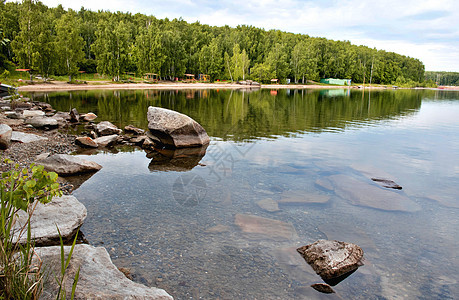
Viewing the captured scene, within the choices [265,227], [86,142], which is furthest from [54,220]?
[86,142]

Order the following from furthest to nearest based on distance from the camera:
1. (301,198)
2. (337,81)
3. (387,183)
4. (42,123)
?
1. (337,81)
2. (42,123)
3. (387,183)
4. (301,198)

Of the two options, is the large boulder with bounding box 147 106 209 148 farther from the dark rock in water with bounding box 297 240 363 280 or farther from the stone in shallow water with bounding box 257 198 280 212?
the dark rock in water with bounding box 297 240 363 280

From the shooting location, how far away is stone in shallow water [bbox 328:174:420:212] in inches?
457

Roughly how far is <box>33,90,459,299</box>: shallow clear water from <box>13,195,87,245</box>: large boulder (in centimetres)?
69

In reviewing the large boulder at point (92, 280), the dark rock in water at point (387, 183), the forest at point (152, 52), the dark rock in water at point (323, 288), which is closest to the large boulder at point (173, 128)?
the dark rock in water at point (387, 183)

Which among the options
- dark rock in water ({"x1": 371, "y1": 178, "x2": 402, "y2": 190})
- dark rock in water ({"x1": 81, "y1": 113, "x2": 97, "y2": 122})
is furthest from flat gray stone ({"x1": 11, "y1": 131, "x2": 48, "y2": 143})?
dark rock in water ({"x1": 371, "y1": 178, "x2": 402, "y2": 190})

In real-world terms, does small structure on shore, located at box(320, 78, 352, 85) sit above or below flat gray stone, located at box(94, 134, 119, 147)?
above

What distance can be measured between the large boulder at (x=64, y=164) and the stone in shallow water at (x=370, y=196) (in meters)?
10.9

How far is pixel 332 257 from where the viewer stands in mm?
7711

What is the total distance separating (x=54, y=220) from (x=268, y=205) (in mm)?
6652

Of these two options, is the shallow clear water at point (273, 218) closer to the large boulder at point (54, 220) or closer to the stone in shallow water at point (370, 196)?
the stone in shallow water at point (370, 196)

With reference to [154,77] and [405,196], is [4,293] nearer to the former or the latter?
[405,196]

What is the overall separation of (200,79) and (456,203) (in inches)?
4473

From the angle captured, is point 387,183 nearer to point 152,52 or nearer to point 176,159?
point 176,159
